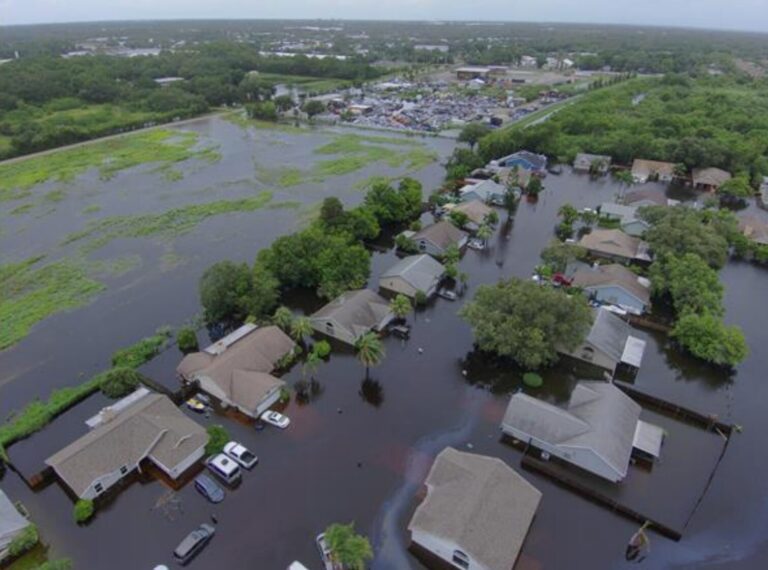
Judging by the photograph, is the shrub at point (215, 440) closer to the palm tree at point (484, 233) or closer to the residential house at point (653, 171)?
the palm tree at point (484, 233)

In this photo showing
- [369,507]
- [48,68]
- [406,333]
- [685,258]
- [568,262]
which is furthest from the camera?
[48,68]

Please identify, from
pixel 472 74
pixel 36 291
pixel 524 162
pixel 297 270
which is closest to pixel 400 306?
pixel 297 270

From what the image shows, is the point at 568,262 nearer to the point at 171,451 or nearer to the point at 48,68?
the point at 171,451

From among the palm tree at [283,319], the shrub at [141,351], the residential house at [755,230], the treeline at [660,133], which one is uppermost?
the treeline at [660,133]

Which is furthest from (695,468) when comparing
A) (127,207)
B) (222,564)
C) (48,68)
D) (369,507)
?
(48,68)

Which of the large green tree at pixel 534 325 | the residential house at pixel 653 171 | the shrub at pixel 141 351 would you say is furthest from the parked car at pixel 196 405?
the residential house at pixel 653 171

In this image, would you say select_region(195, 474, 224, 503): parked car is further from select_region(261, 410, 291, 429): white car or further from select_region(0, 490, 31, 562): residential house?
select_region(0, 490, 31, 562): residential house

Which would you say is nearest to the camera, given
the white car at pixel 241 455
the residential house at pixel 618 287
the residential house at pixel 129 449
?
the residential house at pixel 129 449
